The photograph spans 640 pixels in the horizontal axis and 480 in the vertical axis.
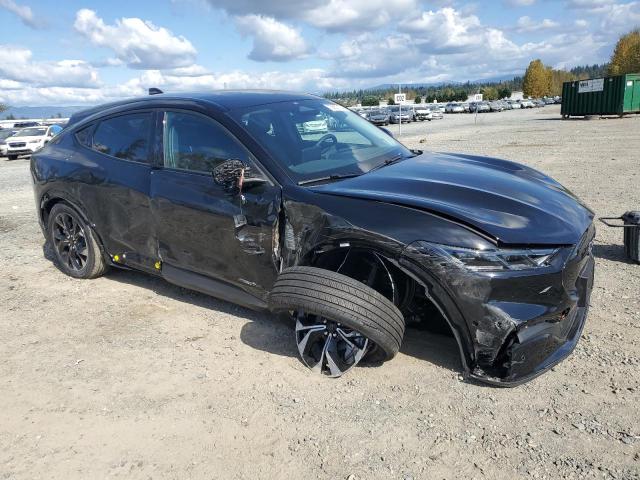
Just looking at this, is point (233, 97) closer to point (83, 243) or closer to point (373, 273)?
point (373, 273)

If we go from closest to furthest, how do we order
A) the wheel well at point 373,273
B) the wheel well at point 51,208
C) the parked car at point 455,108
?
the wheel well at point 373,273, the wheel well at point 51,208, the parked car at point 455,108

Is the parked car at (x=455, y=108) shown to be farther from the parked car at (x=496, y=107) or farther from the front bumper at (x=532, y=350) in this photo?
the front bumper at (x=532, y=350)

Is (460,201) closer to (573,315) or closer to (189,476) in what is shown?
(573,315)

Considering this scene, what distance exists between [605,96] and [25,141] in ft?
115

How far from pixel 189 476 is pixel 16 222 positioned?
748 centimetres

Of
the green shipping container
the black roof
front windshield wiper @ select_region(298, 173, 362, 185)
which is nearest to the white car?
the black roof

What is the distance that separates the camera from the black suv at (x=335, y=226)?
2.88 metres

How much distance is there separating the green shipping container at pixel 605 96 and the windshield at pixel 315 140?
37.1 metres

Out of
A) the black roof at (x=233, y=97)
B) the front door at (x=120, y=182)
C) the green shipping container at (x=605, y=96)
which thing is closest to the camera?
the black roof at (x=233, y=97)

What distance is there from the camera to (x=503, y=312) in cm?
282

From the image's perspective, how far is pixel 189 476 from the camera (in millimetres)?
2525

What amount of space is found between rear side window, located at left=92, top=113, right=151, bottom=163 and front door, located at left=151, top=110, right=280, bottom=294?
0.85 feet

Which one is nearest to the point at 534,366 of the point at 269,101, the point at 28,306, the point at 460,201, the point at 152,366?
the point at 460,201

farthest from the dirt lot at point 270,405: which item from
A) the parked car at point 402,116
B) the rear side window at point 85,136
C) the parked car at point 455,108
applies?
the parked car at point 455,108
